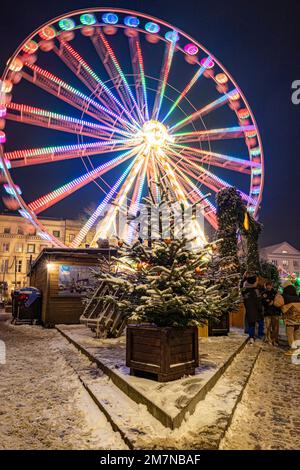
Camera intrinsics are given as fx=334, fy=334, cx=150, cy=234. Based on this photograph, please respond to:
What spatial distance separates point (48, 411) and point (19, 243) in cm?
5244

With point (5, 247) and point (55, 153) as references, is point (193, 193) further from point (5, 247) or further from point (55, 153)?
point (5, 247)

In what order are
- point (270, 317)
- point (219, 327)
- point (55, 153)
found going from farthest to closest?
point (55, 153) < point (219, 327) < point (270, 317)

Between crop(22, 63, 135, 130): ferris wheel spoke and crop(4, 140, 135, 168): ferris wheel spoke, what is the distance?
110 cm

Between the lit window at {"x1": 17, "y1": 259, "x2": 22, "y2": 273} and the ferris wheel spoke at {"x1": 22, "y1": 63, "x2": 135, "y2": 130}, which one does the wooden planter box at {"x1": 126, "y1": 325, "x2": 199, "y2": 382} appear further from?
the lit window at {"x1": 17, "y1": 259, "x2": 22, "y2": 273}

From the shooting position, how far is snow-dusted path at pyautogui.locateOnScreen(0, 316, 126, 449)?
115 inches

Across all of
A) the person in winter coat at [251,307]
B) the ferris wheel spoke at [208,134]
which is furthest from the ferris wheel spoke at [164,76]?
the person in winter coat at [251,307]

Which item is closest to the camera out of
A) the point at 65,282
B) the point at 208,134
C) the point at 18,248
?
the point at 65,282

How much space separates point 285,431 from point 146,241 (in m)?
3.15

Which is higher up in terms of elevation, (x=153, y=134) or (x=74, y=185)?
(x=153, y=134)

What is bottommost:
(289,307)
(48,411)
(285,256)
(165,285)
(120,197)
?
(48,411)

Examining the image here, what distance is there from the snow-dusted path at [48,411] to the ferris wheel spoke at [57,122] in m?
10.1

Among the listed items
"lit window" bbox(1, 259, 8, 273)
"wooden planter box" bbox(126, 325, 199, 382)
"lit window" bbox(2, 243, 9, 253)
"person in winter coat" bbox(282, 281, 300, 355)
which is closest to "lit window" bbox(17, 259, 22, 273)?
A: "lit window" bbox(1, 259, 8, 273)

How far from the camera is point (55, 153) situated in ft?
46.4

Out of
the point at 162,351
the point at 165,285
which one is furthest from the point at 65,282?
the point at 162,351
